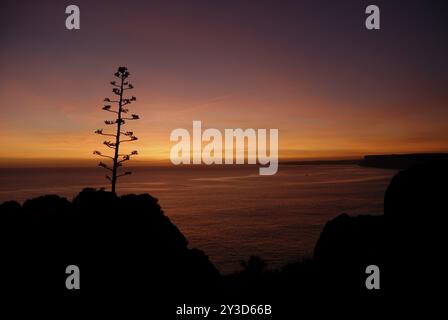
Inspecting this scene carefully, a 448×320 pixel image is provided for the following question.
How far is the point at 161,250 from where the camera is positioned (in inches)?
674

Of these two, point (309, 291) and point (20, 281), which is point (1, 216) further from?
point (309, 291)

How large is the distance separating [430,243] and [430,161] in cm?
578

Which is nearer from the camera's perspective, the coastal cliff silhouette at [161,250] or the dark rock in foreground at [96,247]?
the dark rock in foreground at [96,247]

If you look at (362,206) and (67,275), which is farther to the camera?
(362,206)

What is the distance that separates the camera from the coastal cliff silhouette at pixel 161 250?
14414 mm

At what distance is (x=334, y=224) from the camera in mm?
22328

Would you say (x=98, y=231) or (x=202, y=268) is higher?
(x=98, y=231)

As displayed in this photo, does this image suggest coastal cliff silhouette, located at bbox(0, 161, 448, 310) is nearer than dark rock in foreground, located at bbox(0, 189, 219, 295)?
No

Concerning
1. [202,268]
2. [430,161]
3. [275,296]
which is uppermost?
[430,161]

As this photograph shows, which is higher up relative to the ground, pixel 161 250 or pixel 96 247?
pixel 96 247

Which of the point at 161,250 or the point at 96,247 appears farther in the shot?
the point at 161,250

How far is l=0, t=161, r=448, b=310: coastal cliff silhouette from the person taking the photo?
14.4 metres
